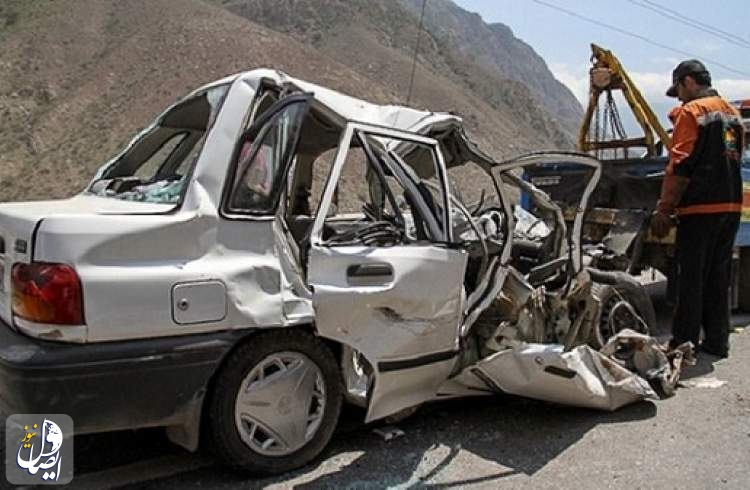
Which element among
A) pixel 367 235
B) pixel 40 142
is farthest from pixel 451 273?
pixel 40 142

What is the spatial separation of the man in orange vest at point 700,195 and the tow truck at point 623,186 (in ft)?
1.11

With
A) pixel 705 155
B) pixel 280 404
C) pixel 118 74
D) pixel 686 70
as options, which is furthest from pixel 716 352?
pixel 118 74

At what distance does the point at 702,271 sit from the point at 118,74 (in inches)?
1219

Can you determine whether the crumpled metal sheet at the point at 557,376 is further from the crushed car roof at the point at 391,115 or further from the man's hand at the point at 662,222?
the man's hand at the point at 662,222

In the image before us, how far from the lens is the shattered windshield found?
4.06 m

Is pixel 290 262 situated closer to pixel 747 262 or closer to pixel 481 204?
pixel 481 204

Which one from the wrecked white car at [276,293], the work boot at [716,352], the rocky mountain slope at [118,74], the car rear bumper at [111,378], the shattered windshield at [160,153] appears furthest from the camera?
the rocky mountain slope at [118,74]

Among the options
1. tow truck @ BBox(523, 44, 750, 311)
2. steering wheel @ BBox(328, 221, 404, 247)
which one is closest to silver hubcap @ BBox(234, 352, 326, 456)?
steering wheel @ BBox(328, 221, 404, 247)

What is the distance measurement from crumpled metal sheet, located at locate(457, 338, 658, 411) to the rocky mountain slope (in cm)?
2146

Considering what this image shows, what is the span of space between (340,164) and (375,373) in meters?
1.13

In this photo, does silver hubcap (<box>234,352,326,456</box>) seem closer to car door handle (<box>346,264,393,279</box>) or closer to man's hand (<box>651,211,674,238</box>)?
car door handle (<box>346,264,393,279</box>)

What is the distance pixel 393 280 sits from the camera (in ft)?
12.4

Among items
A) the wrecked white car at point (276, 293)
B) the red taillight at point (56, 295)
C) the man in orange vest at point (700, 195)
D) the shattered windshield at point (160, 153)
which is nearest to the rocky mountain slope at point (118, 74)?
the shattered windshield at point (160, 153)

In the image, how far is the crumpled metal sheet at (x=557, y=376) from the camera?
4176 mm
